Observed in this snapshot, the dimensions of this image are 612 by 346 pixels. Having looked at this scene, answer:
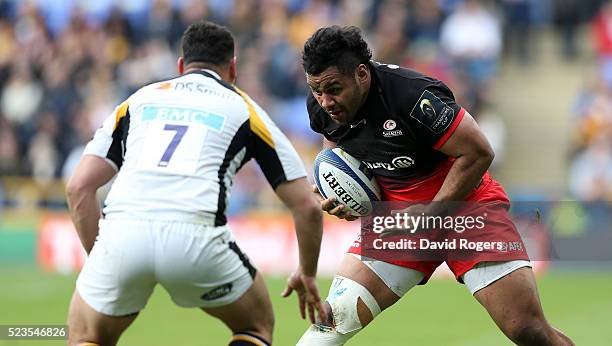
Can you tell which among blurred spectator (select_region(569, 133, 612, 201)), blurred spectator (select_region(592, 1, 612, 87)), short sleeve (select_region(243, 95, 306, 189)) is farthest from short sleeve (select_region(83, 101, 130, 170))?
blurred spectator (select_region(592, 1, 612, 87))

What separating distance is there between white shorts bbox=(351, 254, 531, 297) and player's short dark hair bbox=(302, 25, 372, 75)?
1.19 meters

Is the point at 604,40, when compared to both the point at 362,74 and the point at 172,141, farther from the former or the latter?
the point at 172,141

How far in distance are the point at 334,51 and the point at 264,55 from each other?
12.4 meters

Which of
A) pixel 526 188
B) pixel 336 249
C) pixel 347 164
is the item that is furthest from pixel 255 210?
pixel 347 164

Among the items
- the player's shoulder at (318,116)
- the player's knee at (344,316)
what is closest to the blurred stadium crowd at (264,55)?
the player's shoulder at (318,116)

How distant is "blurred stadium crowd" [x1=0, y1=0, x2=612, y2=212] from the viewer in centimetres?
1761

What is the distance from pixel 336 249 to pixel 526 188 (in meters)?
4.56

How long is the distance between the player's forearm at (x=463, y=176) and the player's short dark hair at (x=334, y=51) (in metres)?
0.81

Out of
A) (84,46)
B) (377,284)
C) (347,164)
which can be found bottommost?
(84,46)

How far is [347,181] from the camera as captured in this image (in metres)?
6.77

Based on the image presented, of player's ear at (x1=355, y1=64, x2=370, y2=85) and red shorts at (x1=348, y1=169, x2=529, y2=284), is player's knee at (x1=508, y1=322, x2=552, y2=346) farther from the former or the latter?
player's ear at (x1=355, y1=64, x2=370, y2=85)

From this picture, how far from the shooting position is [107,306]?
18.9 feet

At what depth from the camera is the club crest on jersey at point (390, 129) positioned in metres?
6.49

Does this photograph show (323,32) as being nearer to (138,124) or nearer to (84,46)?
(138,124)
